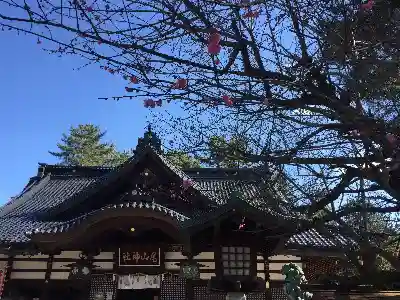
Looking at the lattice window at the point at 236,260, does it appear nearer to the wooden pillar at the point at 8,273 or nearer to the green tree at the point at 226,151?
the wooden pillar at the point at 8,273

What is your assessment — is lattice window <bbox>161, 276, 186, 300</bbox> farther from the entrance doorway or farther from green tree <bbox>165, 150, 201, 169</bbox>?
green tree <bbox>165, 150, 201, 169</bbox>

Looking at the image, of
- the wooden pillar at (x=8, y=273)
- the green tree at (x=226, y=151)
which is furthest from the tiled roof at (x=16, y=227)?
the green tree at (x=226, y=151)

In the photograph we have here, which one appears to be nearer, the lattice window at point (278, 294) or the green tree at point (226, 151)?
the green tree at point (226, 151)

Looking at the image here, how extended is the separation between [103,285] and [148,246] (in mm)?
1566

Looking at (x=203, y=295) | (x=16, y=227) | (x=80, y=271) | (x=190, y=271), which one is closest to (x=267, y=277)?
(x=203, y=295)

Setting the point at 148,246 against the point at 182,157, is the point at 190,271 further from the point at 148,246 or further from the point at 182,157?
the point at 182,157

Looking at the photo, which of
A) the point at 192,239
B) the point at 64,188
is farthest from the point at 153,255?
the point at 64,188

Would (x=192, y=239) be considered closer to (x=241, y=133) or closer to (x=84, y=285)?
(x=84, y=285)

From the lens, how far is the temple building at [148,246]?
10523mm

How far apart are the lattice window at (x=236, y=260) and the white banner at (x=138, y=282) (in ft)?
6.53

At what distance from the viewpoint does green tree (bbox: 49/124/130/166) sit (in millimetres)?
47281

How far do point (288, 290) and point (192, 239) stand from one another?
4.83 meters

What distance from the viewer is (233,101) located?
3719 millimetres

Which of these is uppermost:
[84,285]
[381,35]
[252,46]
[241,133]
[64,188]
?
[64,188]
